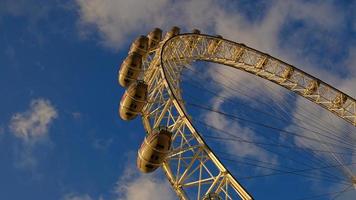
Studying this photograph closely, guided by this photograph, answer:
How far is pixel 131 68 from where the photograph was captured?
25.5 metres

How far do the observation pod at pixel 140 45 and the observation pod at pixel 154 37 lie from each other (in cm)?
134

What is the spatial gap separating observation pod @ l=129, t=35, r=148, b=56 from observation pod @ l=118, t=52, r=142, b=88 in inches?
122

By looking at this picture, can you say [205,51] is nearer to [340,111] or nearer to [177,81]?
[177,81]

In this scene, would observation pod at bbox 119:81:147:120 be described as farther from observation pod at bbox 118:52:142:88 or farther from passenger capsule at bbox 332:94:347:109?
passenger capsule at bbox 332:94:347:109

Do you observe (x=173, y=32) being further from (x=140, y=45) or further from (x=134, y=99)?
(x=134, y=99)

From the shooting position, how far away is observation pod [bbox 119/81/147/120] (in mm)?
21844

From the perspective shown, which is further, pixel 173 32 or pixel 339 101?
pixel 339 101

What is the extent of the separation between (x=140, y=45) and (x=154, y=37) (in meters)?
2.73

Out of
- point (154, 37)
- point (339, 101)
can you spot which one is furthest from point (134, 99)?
point (339, 101)

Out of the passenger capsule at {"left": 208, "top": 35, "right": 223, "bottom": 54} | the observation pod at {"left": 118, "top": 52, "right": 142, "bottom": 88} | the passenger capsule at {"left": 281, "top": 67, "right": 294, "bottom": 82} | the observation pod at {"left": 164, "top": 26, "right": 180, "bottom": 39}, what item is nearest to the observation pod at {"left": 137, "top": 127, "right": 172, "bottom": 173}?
the observation pod at {"left": 118, "top": 52, "right": 142, "bottom": 88}

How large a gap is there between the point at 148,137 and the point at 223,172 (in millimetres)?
3457

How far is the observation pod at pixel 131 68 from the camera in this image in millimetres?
25516

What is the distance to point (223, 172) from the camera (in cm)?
1845

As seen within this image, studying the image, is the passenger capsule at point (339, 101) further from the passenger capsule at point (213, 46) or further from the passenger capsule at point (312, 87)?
the passenger capsule at point (213, 46)
